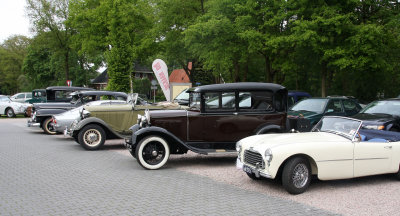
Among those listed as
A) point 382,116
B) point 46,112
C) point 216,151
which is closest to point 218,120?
point 216,151

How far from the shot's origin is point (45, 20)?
42.2m

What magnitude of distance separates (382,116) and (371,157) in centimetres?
472

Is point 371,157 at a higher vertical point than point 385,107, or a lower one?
lower

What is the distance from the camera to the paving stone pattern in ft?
17.3

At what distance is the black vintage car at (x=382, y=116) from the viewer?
33.2 ft

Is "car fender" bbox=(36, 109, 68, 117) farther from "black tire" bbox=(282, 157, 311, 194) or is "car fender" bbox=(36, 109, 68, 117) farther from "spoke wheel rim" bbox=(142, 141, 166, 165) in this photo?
"black tire" bbox=(282, 157, 311, 194)

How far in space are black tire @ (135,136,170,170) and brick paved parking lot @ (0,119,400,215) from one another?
21cm

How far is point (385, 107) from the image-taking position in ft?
37.3

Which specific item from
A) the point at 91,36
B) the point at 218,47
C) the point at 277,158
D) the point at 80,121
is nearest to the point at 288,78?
the point at 218,47

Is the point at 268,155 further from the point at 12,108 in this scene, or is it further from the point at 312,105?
the point at 12,108

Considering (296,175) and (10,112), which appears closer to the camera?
(296,175)

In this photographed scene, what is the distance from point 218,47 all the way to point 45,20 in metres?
27.5

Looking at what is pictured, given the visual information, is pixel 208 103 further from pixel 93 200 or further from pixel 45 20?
pixel 45 20

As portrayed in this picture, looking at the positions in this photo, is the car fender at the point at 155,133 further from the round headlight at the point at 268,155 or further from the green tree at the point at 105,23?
the green tree at the point at 105,23
